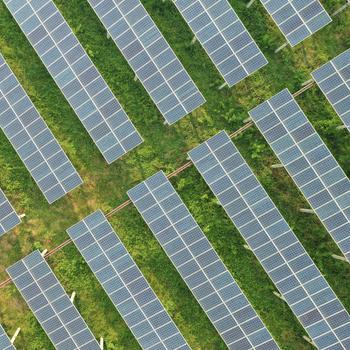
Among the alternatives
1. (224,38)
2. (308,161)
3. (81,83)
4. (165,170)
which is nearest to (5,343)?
(165,170)

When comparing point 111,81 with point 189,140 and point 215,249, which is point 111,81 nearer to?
point 189,140

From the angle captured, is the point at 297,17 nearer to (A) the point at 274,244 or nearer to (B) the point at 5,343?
(A) the point at 274,244

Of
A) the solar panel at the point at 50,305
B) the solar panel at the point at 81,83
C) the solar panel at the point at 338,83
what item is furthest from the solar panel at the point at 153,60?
the solar panel at the point at 50,305

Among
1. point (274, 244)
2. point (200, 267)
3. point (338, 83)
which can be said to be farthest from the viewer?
point (200, 267)

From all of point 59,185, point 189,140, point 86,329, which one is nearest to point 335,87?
point 189,140

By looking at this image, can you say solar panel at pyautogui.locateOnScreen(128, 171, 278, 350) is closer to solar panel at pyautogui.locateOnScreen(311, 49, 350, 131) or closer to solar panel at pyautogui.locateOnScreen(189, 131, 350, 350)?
solar panel at pyautogui.locateOnScreen(189, 131, 350, 350)

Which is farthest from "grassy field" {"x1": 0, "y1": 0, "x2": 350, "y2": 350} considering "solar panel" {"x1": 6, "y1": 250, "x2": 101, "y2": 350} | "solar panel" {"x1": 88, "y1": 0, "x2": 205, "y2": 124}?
"solar panel" {"x1": 88, "y1": 0, "x2": 205, "y2": 124}
